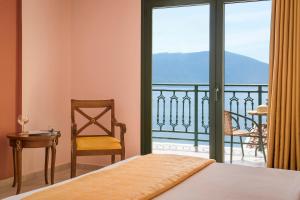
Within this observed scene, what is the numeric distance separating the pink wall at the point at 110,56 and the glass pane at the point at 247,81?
1537 millimetres

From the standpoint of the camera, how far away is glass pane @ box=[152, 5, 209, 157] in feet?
21.2

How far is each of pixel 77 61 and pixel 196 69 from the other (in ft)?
7.58

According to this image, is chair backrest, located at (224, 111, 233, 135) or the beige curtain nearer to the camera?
the beige curtain

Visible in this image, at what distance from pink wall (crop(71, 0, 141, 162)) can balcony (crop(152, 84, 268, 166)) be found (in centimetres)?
151

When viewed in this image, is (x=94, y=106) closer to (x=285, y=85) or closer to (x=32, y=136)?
(x=32, y=136)

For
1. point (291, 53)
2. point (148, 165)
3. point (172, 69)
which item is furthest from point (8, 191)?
point (172, 69)

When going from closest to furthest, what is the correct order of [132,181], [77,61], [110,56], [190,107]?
[132,181] → [110,56] → [77,61] → [190,107]

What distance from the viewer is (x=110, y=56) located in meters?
5.11

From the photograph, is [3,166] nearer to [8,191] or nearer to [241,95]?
[8,191]

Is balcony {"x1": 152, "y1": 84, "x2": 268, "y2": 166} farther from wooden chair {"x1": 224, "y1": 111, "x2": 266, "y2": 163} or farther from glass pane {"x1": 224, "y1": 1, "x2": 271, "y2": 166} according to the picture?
wooden chair {"x1": 224, "y1": 111, "x2": 266, "y2": 163}

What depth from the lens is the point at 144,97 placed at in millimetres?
4922

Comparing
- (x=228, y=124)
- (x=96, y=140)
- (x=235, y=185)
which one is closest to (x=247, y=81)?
(x=228, y=124)

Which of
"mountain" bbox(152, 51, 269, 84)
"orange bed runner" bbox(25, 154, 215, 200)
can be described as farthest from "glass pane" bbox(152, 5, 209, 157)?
"orange bed runner" bbox(25, 154, 215, 200)

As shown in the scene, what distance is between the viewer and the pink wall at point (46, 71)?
4.64 m
